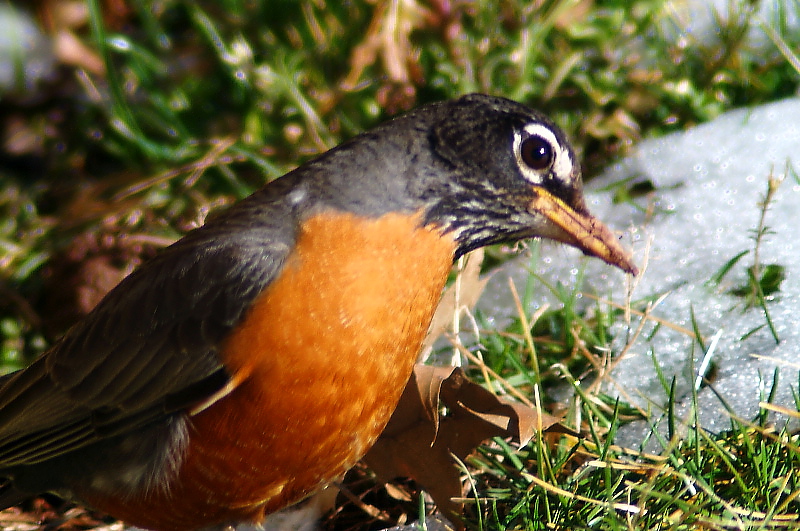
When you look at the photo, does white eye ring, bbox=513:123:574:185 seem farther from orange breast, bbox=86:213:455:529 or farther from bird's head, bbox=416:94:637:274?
orange breast, bbox=86:213:455:529

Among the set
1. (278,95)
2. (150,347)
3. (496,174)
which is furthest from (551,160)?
(278,95)

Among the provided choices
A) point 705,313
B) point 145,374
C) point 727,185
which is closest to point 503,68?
point 727,185

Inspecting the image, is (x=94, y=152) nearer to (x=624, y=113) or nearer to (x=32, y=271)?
(x=32, y=271)

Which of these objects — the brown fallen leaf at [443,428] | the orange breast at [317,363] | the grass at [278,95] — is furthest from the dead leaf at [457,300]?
the orange breast at [317,363]

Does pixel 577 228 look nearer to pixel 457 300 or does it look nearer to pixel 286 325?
pixel 457 300

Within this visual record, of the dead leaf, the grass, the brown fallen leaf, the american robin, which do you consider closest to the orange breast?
the american robin

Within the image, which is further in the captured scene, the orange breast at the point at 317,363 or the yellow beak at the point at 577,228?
the yellow beak at the point at 577,228

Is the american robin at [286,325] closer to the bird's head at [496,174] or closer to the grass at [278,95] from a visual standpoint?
the bird's head at [496,174]

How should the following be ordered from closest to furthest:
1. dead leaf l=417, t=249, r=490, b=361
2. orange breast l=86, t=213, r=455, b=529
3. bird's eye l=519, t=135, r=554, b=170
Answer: orange breast l=86, t=213, r=455, b=529 → bird's eye l=519, t=135, r=554, b=170 → dead leaf l=417, t=249, r=490, b=361
